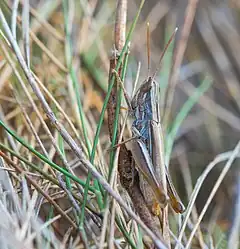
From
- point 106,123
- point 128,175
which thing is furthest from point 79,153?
point 106,123

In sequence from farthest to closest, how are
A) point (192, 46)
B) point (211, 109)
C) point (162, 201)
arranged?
1. point (192, 46)
2. point (211, 109)
3. point (162, 201)

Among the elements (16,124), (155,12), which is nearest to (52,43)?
(16,124)

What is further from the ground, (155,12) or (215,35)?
(155,12)

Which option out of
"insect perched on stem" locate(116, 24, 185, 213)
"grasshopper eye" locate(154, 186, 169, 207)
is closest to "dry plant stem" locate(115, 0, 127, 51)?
"insect perched on stem" locate(116, 24, 185, 213)

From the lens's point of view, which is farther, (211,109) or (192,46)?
(192,46)

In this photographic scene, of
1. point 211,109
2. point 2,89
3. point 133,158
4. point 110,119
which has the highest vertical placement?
point 2,89

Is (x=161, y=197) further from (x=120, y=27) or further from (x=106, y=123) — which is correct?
(x=106, y=123)

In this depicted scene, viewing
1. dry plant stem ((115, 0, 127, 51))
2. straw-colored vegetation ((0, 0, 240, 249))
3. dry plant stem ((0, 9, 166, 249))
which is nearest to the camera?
dry plant stem ((0, 9, 166, 249))

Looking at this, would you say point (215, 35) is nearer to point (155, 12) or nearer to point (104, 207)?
point (155, 12)

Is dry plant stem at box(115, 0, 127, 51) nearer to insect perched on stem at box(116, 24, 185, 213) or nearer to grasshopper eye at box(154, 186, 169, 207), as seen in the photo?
insect perched on stem at box(116, 24, 185, 213)
